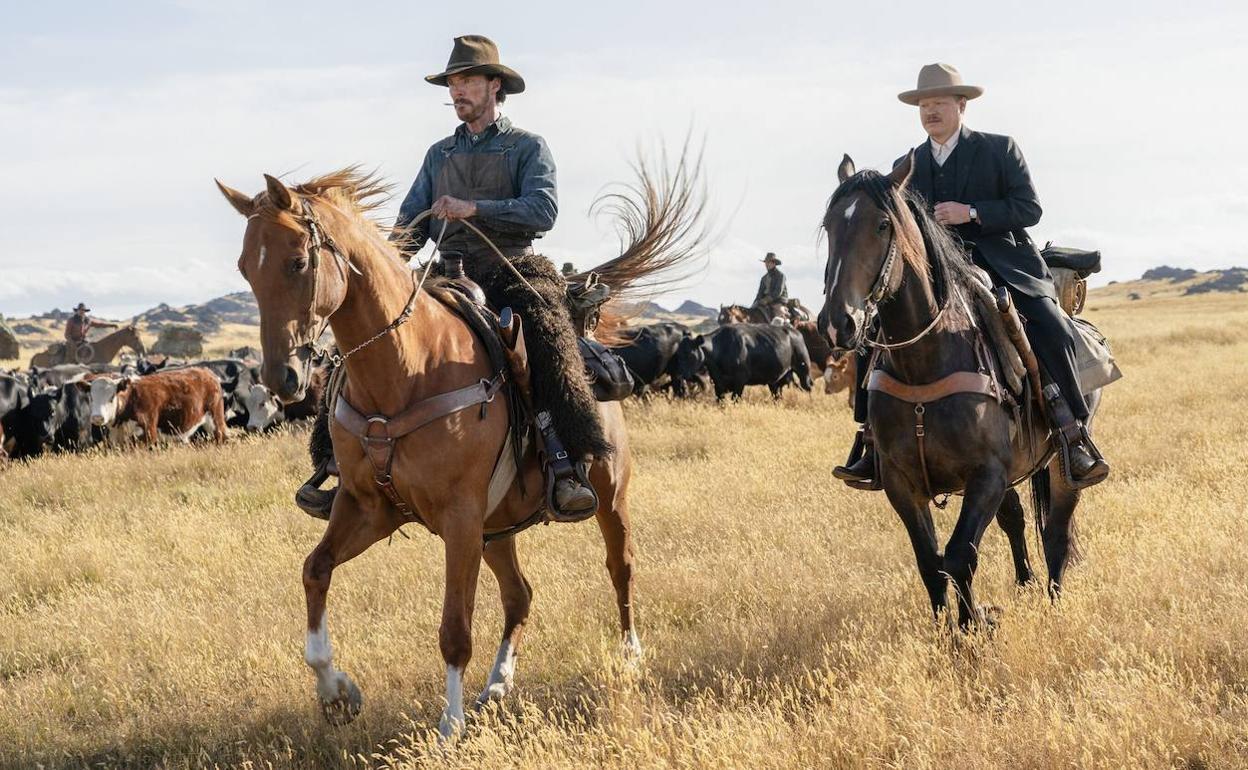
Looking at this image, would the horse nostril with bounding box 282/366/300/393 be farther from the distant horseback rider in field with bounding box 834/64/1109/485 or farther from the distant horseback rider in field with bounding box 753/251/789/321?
the distant horseback rider in field with bounding box 753/251/789/321

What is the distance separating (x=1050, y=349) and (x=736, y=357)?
→ 49.8 feet

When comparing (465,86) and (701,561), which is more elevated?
(465,86)

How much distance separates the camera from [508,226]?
6.80 meters

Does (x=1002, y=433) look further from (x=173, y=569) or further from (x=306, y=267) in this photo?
(x=173, y=569)

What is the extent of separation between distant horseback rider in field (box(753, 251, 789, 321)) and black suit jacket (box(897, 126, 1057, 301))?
2034 cm

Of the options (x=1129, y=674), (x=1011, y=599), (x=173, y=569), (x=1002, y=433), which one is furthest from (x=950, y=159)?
(x=173, y=569)

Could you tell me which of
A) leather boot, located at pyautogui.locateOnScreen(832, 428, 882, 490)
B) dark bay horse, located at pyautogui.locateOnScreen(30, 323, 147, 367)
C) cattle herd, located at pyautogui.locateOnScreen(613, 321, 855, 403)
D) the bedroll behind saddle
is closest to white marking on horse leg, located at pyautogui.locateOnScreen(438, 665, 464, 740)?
leather boot, located at pyautogui.locateOnScreen(832, 428, 882, 490)

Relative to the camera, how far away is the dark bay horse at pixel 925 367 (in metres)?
5.88

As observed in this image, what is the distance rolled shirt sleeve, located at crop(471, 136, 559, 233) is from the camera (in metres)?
6.50

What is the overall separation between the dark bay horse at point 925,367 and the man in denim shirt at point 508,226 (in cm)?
154

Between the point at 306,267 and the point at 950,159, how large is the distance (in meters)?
4.11

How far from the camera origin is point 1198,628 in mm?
5855

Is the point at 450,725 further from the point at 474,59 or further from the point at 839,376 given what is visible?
the point at 839,376

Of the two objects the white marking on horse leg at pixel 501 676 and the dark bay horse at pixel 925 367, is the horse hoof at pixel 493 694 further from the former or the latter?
the dark bay horse at pixel 925 367
